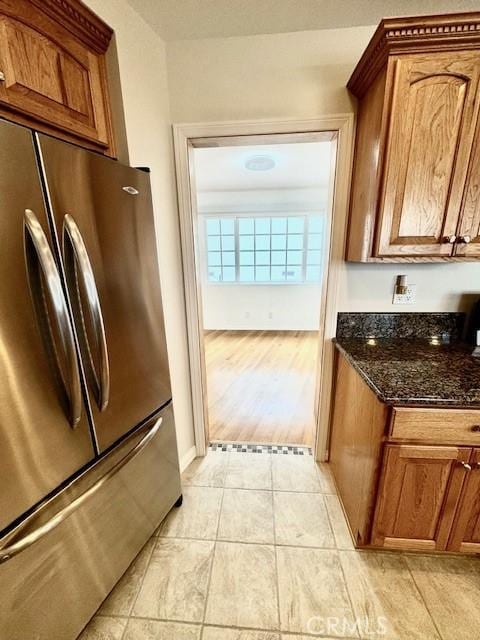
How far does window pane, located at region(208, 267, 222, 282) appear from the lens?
5.12 meters

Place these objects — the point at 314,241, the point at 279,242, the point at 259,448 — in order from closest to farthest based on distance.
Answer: the point at 259,448 → the point at 314,241 → the point at 279,242

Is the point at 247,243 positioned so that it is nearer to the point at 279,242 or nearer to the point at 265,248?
the point at 265,248

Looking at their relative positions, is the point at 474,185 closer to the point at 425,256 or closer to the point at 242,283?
the point at 425,256

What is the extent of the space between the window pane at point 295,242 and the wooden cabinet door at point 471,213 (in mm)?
3668

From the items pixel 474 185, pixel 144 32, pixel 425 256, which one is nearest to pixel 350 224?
pixel 425 256

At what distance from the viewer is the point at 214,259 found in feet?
16.7

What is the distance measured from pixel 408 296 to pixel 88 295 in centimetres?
174

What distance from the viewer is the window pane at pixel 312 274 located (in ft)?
15.9

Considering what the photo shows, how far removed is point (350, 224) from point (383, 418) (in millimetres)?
1066

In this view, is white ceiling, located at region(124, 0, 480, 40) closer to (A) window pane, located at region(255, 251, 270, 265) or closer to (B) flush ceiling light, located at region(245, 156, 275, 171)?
(B) flush ceiling light, located at region(245, 156, 275, 171)

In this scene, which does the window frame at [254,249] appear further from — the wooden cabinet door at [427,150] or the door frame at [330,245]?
the wooden cabinet door at [427,150]

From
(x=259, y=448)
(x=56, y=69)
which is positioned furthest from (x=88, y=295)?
(x=259, y=448)

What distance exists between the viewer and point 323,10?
124 centimetres

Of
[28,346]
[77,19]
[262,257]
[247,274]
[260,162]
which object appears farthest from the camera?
[247,274]
